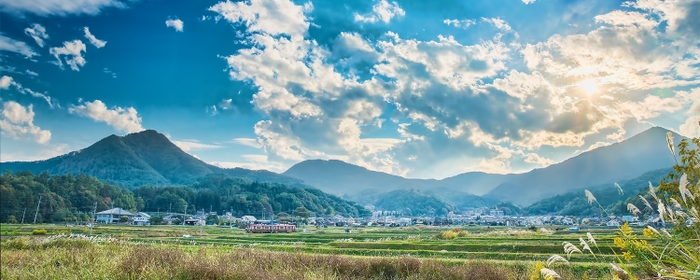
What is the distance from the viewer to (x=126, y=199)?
310ft

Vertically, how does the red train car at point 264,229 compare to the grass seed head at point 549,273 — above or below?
below

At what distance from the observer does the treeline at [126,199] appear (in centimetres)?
6738

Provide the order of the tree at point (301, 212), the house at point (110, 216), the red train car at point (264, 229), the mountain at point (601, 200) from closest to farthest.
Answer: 1. the red train car at point (264, 229)
2. the house at point (110, 216)
3. the mountain at point (601, 200)
4. the tree at point (301, 212)

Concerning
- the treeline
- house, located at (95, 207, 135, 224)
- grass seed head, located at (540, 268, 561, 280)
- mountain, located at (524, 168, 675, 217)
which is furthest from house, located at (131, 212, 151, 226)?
grass seed head, located at (540, 268, 561, 280)

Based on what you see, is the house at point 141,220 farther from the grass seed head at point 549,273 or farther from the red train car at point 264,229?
the grass seed head at point 549,273

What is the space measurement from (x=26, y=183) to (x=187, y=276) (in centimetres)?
8421

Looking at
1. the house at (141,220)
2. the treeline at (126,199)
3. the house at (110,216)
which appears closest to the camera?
the treeline at (126,199)

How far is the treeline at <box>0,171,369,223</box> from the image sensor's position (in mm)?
67375

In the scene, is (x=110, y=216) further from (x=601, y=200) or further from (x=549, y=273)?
(x=601, y=200)

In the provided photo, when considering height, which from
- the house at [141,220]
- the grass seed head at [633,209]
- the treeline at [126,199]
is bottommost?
the house at [141,220]

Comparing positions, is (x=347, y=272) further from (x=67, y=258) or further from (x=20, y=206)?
(x=20, y=206)

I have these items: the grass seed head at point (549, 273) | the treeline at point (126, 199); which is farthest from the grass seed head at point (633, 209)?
the treeline at point (126, 199)

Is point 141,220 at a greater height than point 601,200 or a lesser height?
lesser

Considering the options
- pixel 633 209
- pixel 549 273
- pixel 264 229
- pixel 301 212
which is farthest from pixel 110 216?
pixel 549 273
